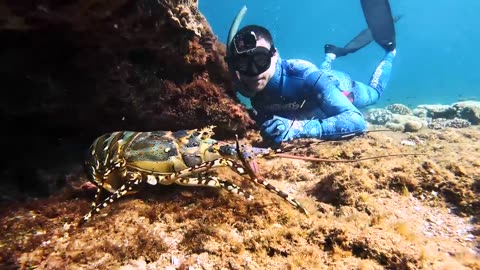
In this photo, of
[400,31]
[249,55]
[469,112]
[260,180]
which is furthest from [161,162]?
[400,31]

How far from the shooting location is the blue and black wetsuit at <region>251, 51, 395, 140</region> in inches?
204

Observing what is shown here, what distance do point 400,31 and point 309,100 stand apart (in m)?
141

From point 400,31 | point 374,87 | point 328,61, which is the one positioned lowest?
point 374,87

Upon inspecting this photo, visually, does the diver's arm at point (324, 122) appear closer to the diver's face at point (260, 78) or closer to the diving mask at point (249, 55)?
the diver's face at point (260, 78)

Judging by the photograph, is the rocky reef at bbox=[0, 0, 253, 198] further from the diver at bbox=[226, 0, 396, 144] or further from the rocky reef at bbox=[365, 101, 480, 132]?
the rocky reef at bbox=[365, 101, 480, 132]

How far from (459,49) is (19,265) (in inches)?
6099

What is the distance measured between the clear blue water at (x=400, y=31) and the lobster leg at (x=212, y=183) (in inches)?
3732

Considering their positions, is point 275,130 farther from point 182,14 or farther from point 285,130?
point 182,14

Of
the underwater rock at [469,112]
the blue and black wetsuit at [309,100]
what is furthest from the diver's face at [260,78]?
the underwater rock at [469,112]

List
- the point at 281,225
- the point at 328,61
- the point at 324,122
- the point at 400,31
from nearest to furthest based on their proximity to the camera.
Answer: the point at 281,225
the point at 324,122
the point at 328,61
the point at 400,31

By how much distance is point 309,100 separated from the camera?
6035 millimetres

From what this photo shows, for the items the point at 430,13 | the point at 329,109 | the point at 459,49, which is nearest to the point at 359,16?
the point at 430,13

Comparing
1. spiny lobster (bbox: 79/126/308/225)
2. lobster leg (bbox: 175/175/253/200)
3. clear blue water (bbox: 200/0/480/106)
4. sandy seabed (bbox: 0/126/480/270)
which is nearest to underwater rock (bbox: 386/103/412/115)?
sandy seabed (bbox: 0/126/480/270)

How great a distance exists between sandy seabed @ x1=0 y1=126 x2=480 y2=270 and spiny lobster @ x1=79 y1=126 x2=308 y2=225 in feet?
0.49
